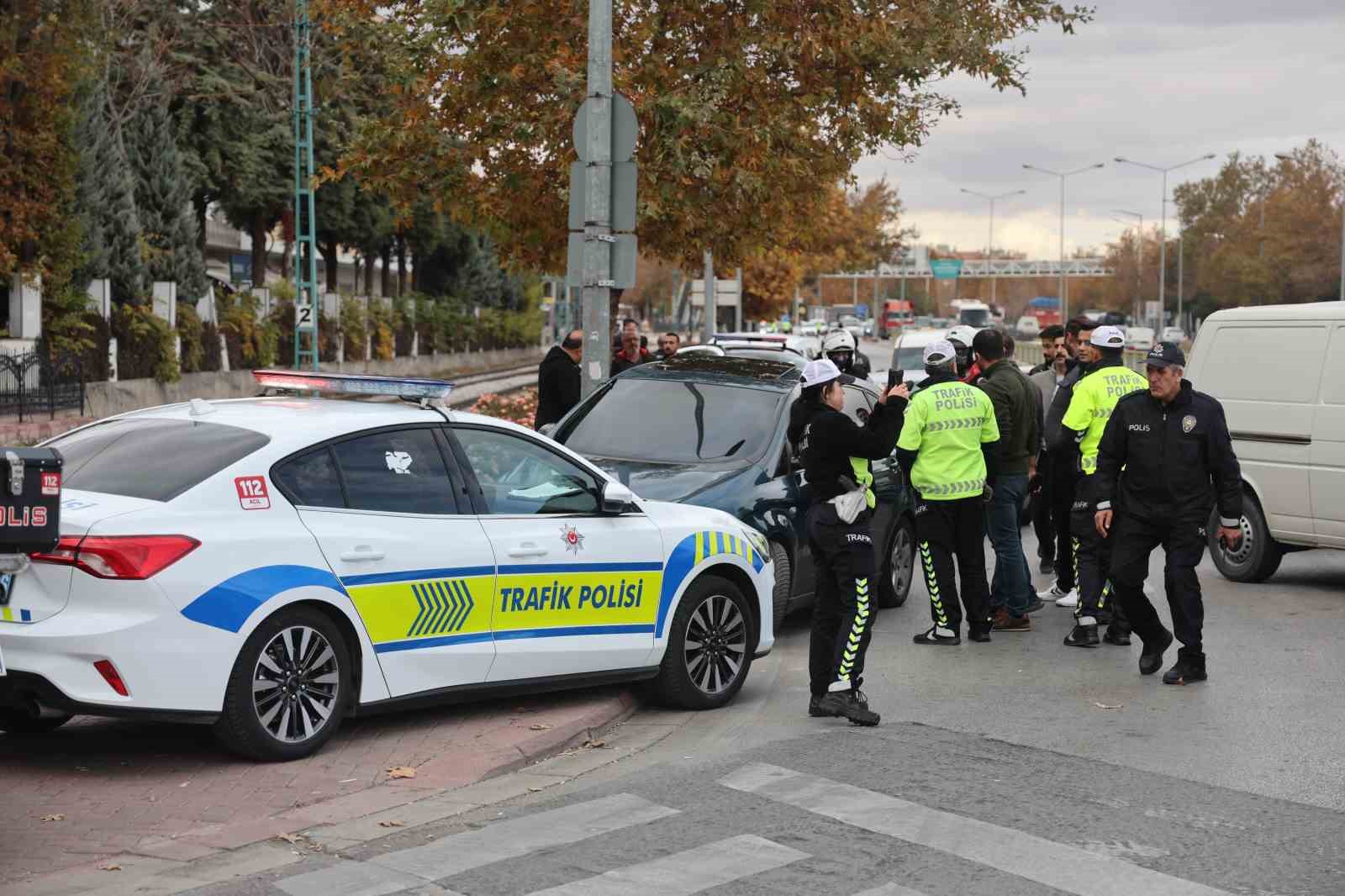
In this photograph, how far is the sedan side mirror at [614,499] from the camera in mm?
8328

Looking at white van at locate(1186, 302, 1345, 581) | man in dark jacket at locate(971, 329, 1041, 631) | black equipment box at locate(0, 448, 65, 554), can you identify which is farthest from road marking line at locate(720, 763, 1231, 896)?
white van at locate(1186, 302, 1345, 581)

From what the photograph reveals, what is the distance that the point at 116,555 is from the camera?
21.7 feet

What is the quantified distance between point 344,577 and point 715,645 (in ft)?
7.67

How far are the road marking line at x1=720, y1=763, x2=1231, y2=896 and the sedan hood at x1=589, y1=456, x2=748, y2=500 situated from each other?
3.06 m

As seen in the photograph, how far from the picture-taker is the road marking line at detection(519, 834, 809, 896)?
5.59m

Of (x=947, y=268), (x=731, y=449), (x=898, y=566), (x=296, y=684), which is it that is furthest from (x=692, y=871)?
(x=947, y=268)

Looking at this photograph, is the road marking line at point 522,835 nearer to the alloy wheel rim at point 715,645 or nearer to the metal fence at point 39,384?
the alloy wheel rim at point 715,645

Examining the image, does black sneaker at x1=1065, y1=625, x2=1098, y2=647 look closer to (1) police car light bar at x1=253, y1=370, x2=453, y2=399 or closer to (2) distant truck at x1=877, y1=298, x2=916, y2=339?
(1) police car light bar at x1=253, y1=370, x2=453, y2=399

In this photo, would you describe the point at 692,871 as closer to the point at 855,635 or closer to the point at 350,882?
the point at 350,882

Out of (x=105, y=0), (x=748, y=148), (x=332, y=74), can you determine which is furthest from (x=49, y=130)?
(x=748, y=148)

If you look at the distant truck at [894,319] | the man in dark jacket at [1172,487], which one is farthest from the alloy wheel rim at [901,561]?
the distant truck at [894,319]

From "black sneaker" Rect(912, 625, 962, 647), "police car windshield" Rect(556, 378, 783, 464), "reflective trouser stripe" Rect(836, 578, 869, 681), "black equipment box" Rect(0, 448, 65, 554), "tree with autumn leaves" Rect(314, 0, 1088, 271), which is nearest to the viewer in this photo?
"black equipment box" Rect(0, 448, 65, 554)

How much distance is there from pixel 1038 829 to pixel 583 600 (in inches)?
104

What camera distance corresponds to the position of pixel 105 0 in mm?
38812
